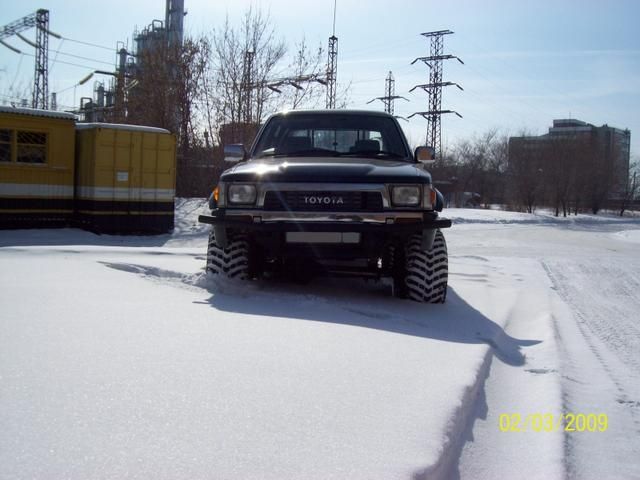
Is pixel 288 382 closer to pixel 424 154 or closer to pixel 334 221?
pixel 334 221

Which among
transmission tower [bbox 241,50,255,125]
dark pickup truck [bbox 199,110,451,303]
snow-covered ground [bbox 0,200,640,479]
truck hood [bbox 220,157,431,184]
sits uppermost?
transmission tower [bbox 241,50,255,125]

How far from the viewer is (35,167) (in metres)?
13.7

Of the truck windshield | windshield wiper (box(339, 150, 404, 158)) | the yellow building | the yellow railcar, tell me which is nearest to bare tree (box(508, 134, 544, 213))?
the yellow railcar

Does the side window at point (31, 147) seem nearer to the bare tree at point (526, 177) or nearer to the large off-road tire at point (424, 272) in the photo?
the large off-road tire at point (424, 272)

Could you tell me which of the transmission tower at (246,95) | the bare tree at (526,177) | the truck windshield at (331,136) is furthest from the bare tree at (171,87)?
the bare tree at (526,177)

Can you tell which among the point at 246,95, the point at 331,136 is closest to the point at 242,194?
the point at 331,136

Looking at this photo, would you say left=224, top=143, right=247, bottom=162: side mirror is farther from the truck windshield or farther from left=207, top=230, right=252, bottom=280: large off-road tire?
left=207, top=230, right=252, bottom=280: large off-road tire

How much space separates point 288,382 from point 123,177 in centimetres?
1295

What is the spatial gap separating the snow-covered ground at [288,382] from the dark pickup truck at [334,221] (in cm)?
26

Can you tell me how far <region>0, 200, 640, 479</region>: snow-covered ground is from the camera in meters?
1.86

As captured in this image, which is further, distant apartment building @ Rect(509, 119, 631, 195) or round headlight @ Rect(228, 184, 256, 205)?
distant apartment building @ Rect(509, 119, 631, 195)

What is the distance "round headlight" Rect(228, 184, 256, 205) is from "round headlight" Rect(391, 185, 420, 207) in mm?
1067

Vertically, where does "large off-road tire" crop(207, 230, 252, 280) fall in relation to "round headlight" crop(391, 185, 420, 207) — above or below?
below

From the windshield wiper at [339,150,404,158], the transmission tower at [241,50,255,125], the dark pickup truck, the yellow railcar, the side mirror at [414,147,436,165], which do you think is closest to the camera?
the dark pickup truck
